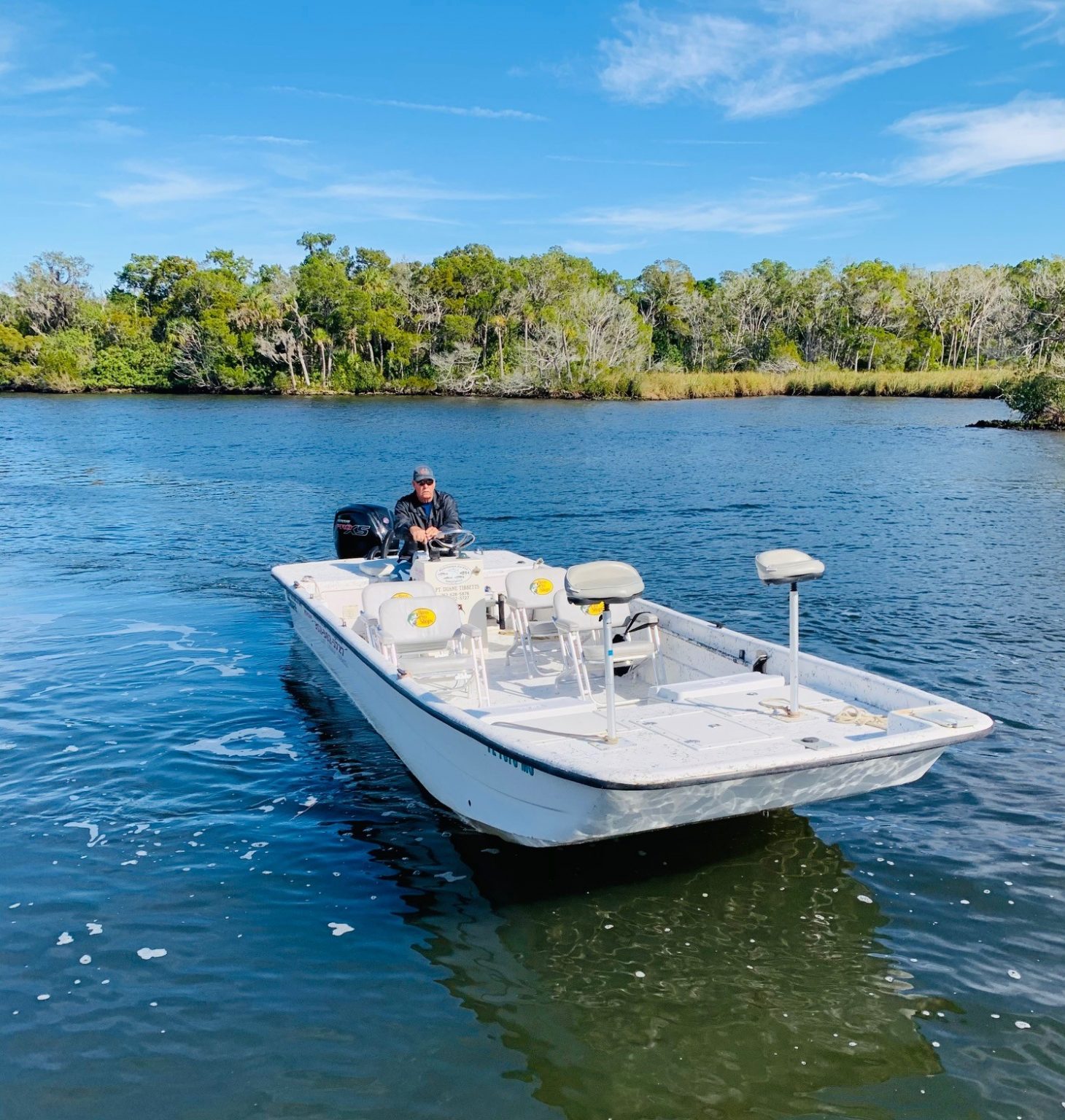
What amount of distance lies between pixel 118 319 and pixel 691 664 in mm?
89298

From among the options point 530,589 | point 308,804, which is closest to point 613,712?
point 308,804

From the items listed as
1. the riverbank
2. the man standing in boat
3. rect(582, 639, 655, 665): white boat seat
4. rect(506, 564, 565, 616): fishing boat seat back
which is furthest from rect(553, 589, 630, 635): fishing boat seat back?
the riverbank

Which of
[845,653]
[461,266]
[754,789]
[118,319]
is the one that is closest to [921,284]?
[461,266]

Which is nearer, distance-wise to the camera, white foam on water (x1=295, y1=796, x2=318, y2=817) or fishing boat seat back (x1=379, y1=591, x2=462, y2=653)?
white foam on water (x1=295, y1=796, x2=318, y2=817)

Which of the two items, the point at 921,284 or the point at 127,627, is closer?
the point at 127,627

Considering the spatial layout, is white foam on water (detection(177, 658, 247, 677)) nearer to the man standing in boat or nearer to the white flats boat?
the white flats boat

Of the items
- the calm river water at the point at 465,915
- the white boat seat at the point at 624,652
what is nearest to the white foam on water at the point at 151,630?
the calm river water at the point at 465,915

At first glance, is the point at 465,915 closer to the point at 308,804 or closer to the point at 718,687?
the point at 308,804

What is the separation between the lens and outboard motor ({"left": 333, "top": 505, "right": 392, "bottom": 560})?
12.6 m

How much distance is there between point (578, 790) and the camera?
5531 millimetres

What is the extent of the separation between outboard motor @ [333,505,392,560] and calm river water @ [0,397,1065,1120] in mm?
1463

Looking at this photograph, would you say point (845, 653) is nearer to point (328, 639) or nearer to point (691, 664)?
point (691, 664)

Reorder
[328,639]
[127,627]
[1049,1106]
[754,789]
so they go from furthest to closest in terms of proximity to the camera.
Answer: [127,627], [328,639], [754,789], [1049,1106]

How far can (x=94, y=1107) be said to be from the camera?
15.0ft
